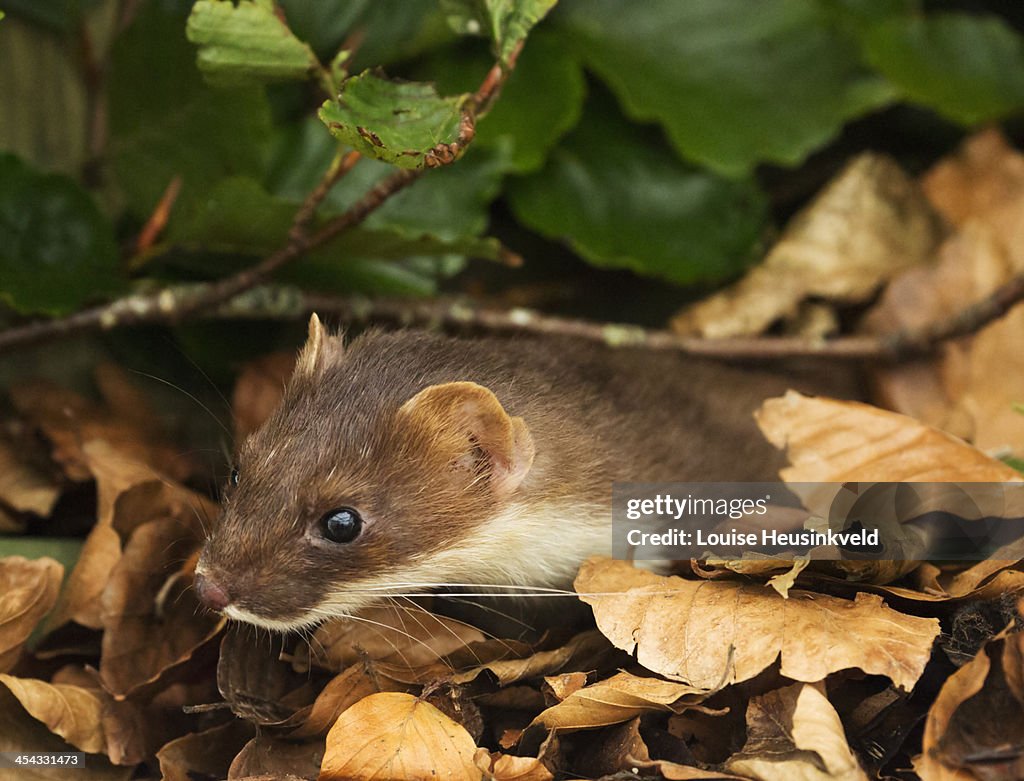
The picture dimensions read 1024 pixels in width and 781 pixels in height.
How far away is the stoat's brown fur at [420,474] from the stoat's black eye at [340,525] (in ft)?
0.06

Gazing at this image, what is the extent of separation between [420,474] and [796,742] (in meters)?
0.92

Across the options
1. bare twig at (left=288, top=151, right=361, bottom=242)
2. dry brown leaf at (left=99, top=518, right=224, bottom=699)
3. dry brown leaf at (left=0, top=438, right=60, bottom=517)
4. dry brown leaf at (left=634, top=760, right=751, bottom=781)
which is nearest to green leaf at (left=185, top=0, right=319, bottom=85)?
bare twig at (left=288, top=151, right=361, bottom=242)

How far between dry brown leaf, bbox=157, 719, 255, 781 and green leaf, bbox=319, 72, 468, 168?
1199 mm

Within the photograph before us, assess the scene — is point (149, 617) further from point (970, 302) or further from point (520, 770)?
point (970, 302)

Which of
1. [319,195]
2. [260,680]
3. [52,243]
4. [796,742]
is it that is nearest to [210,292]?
[52,243]

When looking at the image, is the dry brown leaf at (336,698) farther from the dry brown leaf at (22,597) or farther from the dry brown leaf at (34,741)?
Result: the dry brown leaf at (22,597)

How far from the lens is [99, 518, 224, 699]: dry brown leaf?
2311 mm

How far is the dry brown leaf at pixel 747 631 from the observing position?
1892 millimetres

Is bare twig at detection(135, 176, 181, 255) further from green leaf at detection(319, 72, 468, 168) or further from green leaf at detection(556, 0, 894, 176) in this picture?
green leaf at detection(556, 0, 894, 176)

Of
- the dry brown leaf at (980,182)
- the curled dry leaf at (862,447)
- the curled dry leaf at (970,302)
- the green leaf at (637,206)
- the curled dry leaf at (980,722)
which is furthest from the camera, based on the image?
the dry brown leaf at (980,182)

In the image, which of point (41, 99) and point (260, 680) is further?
point (41, 99)

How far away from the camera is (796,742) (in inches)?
70.2

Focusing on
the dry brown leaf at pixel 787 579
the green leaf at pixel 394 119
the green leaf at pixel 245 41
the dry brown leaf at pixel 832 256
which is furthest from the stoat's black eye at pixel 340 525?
the dry brown leaf at pixel 832 256

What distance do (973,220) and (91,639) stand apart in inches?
118
